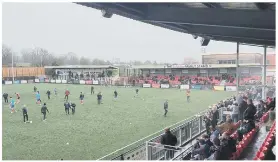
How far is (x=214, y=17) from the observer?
6.37 metres

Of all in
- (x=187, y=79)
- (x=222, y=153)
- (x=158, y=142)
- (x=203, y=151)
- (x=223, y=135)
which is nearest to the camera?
(x=222, y=153)

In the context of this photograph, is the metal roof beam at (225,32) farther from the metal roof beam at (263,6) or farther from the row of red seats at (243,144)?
the metal roof beam at (263,6)

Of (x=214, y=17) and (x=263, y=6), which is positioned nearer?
(x=263, y=6)

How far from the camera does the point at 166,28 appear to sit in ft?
26.7

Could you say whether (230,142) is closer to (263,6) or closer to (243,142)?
(243,142)

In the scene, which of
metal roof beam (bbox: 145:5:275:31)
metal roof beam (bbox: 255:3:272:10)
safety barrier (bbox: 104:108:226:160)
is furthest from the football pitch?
metal roof beam (bbox: 255:3:272:10)

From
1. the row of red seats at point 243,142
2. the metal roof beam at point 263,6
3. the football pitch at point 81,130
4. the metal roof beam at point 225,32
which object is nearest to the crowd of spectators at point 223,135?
the row of red seats at point 243,142

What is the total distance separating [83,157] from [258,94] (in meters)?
7.73

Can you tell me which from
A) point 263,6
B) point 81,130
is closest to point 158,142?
point 263,6

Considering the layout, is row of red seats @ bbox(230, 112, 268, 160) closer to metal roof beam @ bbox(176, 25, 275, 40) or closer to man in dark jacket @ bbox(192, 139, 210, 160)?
man in dark jacket @ bbox(192, 139, 210, 160)

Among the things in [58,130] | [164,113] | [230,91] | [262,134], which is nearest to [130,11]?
[262,134]

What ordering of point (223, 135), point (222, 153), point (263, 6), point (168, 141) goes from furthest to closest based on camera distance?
point (168, 141) < point (223, 135) < point (222, 153) < point (263, 6)

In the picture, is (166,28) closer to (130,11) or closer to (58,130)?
(130,11)

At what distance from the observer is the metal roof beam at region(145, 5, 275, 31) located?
19.1 feet
